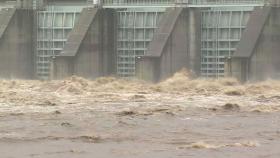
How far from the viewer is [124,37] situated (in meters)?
43.6

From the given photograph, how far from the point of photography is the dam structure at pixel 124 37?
3928 cm

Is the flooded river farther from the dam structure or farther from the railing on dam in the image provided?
the railing on dam

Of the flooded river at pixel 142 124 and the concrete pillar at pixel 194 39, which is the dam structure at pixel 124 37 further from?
the flooded river at pixel 142 124

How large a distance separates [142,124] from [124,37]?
2528 cm

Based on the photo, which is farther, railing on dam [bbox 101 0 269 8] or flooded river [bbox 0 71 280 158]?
railing on dam [bbox 101 0 269 8]

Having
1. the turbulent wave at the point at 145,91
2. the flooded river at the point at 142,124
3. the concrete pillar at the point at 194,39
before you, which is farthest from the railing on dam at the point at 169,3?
the flooded river at the point at 142,124

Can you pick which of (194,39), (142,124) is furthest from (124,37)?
(142,124)

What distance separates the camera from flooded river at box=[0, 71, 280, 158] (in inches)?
546

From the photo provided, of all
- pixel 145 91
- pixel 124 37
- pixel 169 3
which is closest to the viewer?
pixel 145 91

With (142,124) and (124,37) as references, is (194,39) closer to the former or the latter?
(124,37)

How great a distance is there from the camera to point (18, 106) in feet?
79.8

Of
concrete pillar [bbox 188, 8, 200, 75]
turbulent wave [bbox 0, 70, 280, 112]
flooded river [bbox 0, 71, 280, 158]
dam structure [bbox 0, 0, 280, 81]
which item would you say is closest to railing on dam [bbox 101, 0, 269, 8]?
dam structure [bbox 0, 0, 280, 81]

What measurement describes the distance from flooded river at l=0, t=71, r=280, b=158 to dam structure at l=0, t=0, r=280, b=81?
594 centimetres

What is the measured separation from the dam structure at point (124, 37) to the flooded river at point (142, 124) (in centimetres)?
594
